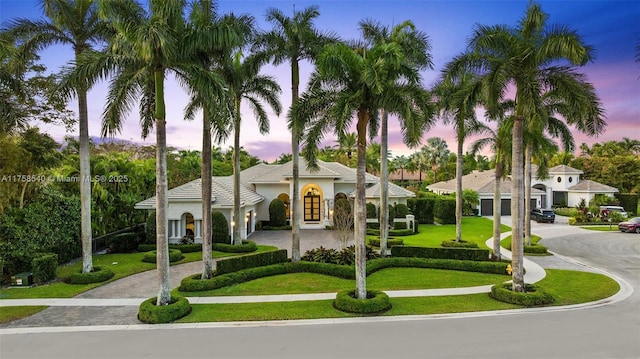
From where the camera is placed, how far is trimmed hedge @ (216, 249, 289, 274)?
15.3m

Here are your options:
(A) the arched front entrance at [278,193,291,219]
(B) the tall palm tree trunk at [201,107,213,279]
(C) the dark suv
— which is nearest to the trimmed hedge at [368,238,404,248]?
(B) the tall palm tree trunk at [201,107,213,279]

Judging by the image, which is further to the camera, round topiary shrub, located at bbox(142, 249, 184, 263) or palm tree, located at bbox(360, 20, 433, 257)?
round topiary shrub, located at bbox(142, 249, 184, 263)

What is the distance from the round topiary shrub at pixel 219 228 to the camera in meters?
22.5

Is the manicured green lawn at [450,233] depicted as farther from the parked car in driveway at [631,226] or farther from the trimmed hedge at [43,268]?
the trimmed hedge at [43,268]

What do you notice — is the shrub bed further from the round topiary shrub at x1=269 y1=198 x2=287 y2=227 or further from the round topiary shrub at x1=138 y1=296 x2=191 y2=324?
the round topiary shrub at x1=138 y1=296 x2=191 y2=324

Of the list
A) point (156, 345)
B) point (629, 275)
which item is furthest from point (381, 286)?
point (629, 275)

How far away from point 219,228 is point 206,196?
870 cm

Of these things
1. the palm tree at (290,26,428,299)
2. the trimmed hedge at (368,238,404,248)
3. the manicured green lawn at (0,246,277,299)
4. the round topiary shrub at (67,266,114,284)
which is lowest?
the manicured green lawn at (0,246,277,299)

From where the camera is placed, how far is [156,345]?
352 inches

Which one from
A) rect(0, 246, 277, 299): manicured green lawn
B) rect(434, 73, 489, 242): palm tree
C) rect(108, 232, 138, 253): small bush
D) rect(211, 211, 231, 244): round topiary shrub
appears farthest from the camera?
rect(211, 211, 231, 244): round topiary shrub

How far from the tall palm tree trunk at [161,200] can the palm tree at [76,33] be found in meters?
5.07

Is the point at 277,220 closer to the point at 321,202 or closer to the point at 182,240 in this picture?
the point at 321,202

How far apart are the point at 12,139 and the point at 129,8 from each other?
9681mm

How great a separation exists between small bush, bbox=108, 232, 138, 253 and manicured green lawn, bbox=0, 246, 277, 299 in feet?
1.76
